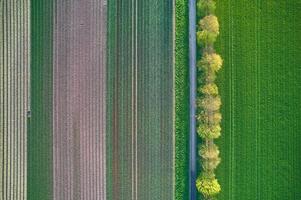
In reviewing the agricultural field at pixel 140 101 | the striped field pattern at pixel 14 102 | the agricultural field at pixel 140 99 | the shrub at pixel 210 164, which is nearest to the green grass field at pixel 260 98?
the agricultural field at pixel 140 99

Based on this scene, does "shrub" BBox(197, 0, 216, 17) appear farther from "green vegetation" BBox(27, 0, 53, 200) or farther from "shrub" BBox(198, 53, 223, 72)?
"green vegetation" BBox(27, 0, 53, 200)

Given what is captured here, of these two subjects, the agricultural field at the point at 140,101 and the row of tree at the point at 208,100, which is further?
the agricultural field at the point at 140,101

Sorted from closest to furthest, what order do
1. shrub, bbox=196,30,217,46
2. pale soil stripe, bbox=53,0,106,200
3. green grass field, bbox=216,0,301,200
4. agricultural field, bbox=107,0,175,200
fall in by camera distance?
shrub, bbox=196,30,217,46 → green grass field, bbox=216,0,301,200 → agricultural field, bbox=107,0,175,200 → pale soil stripe, bbox=53,0,106,200

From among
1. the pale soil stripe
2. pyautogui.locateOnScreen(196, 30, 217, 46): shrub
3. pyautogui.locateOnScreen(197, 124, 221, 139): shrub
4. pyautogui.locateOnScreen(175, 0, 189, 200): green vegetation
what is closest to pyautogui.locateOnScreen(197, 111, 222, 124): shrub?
pyautogui.locateOnScreen(197, 124, 221, 139): shrub

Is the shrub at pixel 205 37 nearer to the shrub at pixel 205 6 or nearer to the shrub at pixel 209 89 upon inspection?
the shrub at pixel 205 6

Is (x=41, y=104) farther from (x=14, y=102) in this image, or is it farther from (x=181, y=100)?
(x=181, y=100)

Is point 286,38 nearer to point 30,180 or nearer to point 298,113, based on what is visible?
point 298,113
